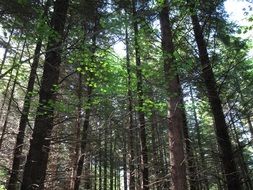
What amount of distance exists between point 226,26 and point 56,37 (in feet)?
21.8

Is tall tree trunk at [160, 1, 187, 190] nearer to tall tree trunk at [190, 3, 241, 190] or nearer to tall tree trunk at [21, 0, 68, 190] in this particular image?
tall tree trunk at [190, 3, 241, 190]

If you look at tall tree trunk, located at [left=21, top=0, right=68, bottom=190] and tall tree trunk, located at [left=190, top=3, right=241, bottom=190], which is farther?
tall tree trunk, located at [left=190, top=3, right=241, bottom=190]

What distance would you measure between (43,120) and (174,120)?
129 inches

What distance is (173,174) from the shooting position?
6.91m

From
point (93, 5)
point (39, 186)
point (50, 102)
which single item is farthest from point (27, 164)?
point (93, 5)

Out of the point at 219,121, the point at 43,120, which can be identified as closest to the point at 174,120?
the point at 219,121

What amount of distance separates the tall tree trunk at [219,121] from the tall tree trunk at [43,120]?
3.73 metres

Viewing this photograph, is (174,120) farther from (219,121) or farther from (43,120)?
(43,120)

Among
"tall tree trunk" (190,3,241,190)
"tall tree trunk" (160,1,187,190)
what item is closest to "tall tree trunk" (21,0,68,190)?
"tall tree trunk" (160,1,187,190)

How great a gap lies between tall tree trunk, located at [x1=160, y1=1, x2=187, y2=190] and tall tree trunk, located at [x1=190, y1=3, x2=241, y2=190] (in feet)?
3.43

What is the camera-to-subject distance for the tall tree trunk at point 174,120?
6883mm

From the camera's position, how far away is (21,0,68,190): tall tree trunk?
6.46m

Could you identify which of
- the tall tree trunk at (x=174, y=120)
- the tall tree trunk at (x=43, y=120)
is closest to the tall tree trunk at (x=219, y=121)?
the tall tree trunk at (x=174, y=120)

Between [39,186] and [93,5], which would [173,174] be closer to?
[39,186]
